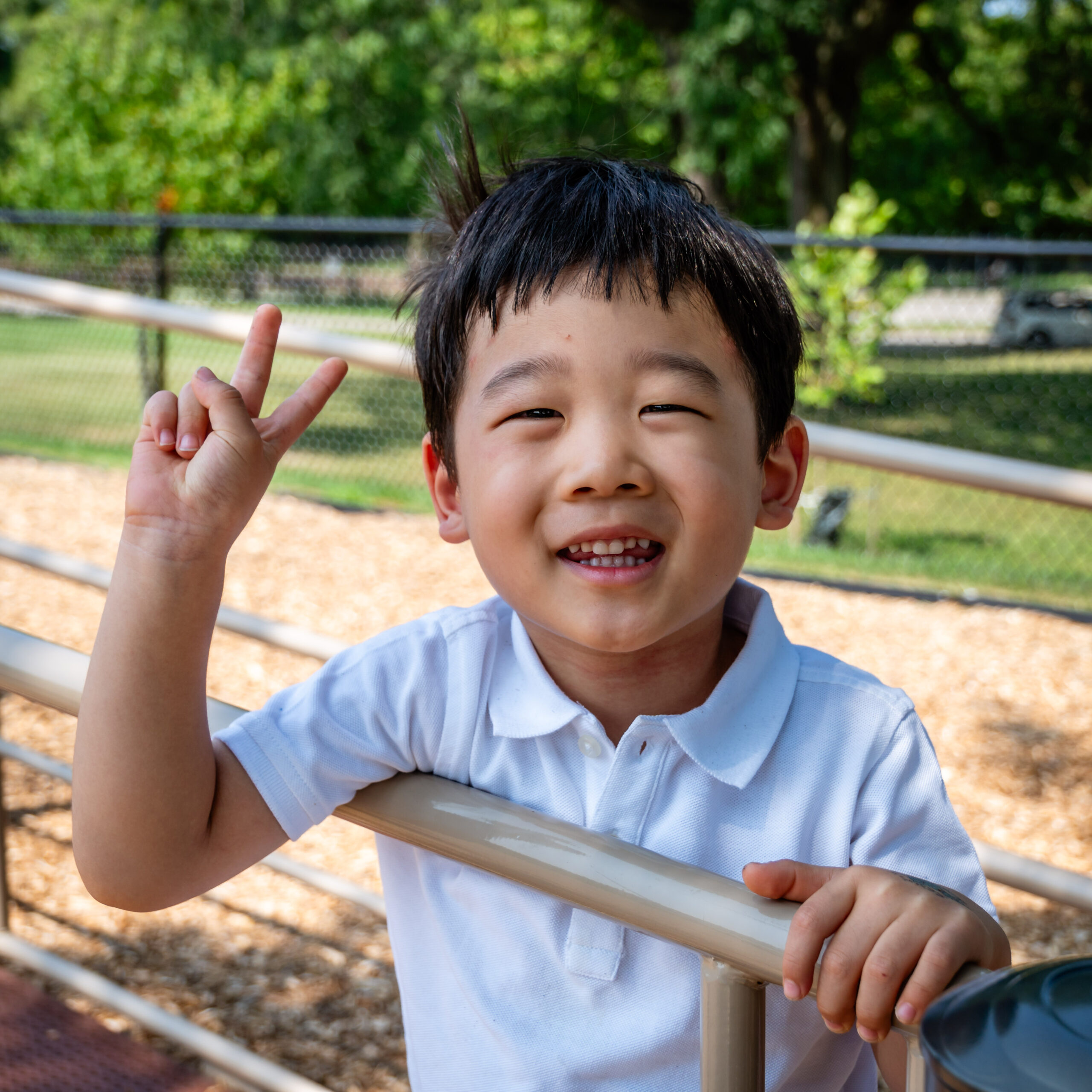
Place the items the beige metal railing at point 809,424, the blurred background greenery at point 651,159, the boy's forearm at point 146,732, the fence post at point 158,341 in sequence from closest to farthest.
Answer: the boy's forearm at point 146,732 → the beige metal railing at point 809,424 → the blurred background greenery at point 651,159 → the fence post at point 158,341

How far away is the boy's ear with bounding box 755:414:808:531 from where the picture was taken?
1.26 m

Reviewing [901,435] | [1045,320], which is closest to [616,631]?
[1045,320]

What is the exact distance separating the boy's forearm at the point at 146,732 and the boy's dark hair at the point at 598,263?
0.35 metres

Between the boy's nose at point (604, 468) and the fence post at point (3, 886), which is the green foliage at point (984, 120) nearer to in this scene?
the fence post at point (3, 886)

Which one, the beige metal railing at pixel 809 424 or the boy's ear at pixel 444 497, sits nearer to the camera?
the boy's ear at pixel 444 497

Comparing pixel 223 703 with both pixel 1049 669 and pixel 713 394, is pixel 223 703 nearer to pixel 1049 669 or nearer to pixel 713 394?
pixel 713 394

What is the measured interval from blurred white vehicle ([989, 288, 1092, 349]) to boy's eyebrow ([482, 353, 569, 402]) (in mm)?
6453

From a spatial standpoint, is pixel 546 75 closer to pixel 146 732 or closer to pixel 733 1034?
pixel 146 732

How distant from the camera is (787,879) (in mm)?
791

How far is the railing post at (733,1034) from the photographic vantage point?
0.71 metres

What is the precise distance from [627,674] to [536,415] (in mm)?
291

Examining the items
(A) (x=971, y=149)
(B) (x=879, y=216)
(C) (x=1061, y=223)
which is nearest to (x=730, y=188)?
(A) (x=971, y=149)

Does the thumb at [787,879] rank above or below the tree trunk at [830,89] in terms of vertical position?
below

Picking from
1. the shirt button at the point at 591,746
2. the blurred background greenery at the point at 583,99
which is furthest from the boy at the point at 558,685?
the blurred background greenery at the point at 583,99
